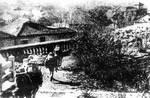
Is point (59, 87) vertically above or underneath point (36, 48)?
underneath

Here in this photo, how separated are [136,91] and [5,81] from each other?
898mm

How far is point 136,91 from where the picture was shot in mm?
1979

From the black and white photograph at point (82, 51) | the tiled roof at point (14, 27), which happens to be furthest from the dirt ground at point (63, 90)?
the tiled roof at point (14, 27)

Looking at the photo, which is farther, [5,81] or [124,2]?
[124,2]

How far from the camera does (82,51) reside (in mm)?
1988

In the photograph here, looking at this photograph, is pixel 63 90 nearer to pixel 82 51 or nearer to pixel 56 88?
pixel 56 88

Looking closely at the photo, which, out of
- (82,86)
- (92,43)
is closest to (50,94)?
(82,86)

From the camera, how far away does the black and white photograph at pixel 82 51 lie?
6.26 ft

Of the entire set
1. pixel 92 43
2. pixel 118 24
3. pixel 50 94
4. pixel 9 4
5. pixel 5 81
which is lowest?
pixel 50 94

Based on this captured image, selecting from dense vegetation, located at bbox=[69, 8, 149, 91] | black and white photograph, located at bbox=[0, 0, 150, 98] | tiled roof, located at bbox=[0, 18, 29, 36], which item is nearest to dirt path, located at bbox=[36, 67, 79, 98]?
black and white photograph, located at bbox=[0, 0, 150, 98]

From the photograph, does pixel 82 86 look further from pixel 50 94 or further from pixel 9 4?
pixel 9 4

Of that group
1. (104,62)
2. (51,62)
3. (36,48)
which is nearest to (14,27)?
(36,48)

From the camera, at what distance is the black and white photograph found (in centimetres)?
191

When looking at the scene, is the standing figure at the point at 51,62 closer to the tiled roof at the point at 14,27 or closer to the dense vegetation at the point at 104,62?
the dense vegetation at the point at 104,62
